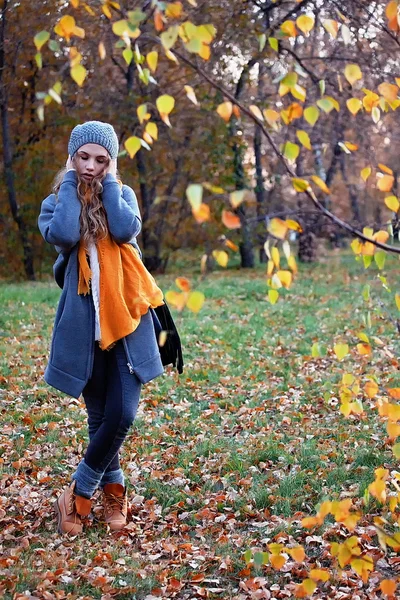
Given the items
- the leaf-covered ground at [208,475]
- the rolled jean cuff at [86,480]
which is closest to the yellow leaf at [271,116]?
the leaf-covered ground at [208,475]

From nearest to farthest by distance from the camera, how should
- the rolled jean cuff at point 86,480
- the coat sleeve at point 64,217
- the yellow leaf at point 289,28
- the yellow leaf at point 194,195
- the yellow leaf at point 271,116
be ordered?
the yellow leaf at point 194,195
the yellow leaf at point 271,116
the yellow leaf at point 289,28
the coat sleeve at point 64,217
the rolled jean cuff at point 86,480

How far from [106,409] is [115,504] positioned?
0.59m

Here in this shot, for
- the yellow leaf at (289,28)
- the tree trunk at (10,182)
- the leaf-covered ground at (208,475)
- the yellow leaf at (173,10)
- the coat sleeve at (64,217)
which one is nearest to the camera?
the yellow leaf at (173,10)

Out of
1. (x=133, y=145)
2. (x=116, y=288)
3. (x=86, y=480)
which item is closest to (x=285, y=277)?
(x=133, y=145)

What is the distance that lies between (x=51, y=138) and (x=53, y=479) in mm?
13525

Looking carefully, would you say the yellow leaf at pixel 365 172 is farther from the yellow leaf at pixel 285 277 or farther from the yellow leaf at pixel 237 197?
the yellow leaf at pixel 237 197

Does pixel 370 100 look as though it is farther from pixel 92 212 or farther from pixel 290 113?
pixel 92 212

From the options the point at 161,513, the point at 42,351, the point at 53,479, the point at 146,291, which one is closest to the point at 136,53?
the point at 146,291

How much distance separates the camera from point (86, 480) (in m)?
3.87

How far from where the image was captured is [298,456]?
4.98 m

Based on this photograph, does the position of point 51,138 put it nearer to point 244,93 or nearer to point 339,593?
point 244,93

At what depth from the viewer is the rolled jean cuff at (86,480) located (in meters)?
3.86

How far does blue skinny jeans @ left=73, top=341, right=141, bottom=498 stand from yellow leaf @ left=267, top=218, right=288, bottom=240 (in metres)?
1.76

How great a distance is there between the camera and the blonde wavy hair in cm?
370
